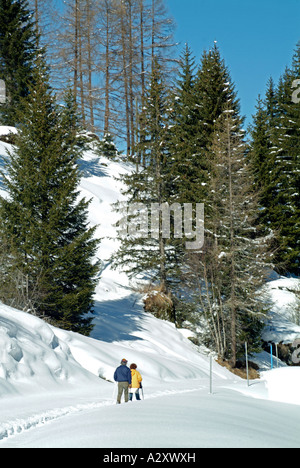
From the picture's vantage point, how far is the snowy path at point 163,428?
5332 millimetres

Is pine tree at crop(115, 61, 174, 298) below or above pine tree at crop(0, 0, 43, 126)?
below

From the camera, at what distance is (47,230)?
17.0 meters

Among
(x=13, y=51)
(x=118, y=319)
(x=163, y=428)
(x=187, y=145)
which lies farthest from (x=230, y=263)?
(x=13, y=51)

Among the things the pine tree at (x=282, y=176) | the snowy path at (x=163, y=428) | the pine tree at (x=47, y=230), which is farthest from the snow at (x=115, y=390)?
the pine tree at (x=282, y=176)

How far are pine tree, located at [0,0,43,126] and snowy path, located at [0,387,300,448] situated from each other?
29.9 m

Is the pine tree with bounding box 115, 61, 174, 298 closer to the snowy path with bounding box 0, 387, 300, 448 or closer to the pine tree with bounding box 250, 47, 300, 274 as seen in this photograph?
the pine tree with bounding box 250, 47, 300, 274

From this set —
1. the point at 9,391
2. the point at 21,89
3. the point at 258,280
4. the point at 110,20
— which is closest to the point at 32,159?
the point at 9,391

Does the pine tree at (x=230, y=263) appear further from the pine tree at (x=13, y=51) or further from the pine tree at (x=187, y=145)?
the pine tree at (x=13, y=51)

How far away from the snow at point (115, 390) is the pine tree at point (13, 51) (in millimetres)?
14471

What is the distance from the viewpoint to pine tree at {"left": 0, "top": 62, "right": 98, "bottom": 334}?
16.9 meters


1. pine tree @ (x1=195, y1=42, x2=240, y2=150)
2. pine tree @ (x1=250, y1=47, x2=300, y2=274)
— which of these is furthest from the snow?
pine tree @ (x1=195, y1=42, x2=240, y2=150)

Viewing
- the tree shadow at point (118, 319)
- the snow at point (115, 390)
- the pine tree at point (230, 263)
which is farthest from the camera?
the pine tree at point (230, 263)

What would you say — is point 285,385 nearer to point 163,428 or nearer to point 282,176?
point 163,428
